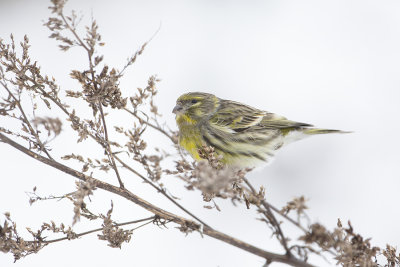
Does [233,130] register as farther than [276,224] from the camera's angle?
Yes

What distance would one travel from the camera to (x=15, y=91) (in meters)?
2.53

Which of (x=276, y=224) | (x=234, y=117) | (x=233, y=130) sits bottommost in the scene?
(x=276, y=224)

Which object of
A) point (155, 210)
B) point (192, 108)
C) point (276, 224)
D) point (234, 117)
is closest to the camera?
point (276, 224)

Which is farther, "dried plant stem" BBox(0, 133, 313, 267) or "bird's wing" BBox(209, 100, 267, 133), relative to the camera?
"bird's wing" BBox(209, 100, 267, 133)

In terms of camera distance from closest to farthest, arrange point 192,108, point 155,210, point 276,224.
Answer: point 276,224
point 155,210
point 192,108

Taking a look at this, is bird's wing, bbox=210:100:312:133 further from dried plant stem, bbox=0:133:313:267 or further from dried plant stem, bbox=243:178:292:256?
dried plant stem, bbox=243:178:292:256

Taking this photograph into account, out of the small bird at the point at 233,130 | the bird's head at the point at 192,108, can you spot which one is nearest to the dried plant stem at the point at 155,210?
the small bird at the point at 233,130

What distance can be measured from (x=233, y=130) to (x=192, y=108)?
387 mm

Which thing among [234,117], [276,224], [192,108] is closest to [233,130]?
[234,117]

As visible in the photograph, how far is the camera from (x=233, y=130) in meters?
4.07

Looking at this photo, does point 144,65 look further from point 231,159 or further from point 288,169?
point 231,159

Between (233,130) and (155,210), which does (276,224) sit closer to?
(155,210)

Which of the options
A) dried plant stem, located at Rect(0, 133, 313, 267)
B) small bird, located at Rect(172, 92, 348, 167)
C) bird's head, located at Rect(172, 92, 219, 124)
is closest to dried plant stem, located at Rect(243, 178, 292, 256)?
dried plant stem, located at Rect(0, 133, 313, 267)

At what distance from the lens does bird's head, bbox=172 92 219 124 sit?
157 inches
